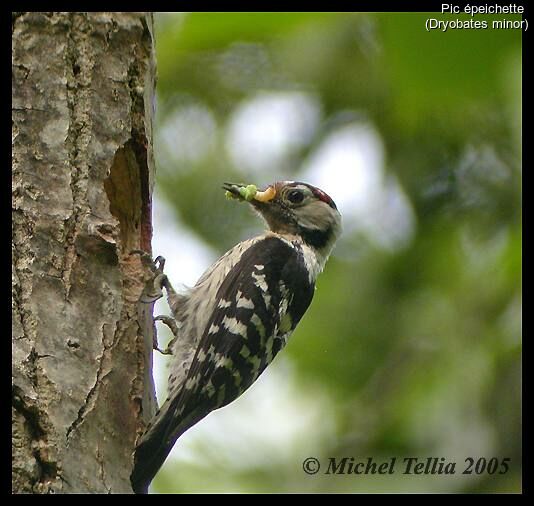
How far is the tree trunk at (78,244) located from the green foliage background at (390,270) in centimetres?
97

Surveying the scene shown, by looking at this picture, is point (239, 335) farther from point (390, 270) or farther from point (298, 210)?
point (390, 270)

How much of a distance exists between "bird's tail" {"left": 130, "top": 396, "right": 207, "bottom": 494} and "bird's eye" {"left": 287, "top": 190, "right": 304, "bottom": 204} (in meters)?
1.74

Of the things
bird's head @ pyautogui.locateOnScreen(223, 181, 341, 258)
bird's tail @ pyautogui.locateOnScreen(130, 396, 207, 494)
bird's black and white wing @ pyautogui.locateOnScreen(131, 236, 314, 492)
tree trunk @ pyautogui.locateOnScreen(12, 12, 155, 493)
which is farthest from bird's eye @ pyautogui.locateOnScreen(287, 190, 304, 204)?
bird's tail @ pyautogui.locateOnScreen(130, 396, 207, 494)

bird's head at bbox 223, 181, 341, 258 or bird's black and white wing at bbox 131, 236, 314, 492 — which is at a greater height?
bird's head at bbox 223, 181, 341, 258

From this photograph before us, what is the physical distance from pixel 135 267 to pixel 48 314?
718 mm

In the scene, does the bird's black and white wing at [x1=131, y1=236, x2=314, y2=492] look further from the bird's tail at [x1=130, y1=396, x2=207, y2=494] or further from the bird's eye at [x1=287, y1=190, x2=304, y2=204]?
the bird's eye at [x1=287, y1=190, x2=304, y2=204]

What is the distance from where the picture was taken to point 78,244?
3.52m

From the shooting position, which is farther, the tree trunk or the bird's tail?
the bird's tail

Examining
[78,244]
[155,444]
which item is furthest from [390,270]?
[78,244]

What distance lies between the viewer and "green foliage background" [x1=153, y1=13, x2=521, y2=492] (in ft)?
17.5

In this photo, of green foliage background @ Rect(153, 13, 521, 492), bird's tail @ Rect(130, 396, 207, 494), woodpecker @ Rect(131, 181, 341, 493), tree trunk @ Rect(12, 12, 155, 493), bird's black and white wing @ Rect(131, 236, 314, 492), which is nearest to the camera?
tree trunk @ Rect(12, 12, 155, 493)

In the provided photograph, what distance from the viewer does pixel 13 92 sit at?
3.54 metres
